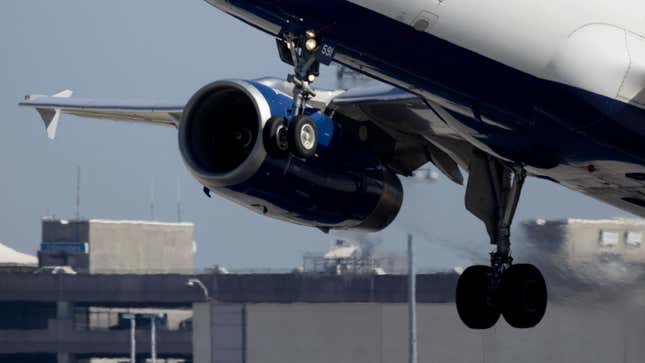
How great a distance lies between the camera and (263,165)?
2409 centimetres

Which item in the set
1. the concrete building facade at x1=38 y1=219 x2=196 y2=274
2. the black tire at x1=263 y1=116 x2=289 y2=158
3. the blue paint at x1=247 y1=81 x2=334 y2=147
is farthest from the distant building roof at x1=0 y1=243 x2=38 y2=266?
the black tire at x1=263 y1=116 x2=289 y2=158


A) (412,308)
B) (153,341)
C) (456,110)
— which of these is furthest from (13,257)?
(456,110)

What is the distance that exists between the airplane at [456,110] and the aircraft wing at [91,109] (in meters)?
3.48

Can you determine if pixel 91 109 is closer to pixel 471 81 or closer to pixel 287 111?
pixel 287 111

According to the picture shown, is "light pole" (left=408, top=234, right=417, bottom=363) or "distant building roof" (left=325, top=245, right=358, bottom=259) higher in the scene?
"distant building roof" (left=325, top=245, right=358, bottom=259)

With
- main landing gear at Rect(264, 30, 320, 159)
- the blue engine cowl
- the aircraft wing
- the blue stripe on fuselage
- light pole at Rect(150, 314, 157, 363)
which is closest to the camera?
the blue stripe on fuselage

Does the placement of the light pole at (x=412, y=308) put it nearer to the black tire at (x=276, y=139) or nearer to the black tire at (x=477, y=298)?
the black tire at (x=477, y=298)

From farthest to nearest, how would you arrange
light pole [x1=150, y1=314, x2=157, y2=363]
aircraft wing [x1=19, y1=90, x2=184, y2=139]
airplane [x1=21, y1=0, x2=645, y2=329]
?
light pole [x1=150, y1=314, x2=157, y2=363] → aircraft wing [x1=19, y1=90, x2=184, y2=139] → airplane [x1=21, y1=0, x2=645, y2=329]

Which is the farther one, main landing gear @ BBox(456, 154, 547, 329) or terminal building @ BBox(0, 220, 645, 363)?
terminal building @ BBox(0, 220, 645, 363)

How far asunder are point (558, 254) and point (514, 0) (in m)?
9.61

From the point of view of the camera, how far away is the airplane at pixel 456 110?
68.6 feet

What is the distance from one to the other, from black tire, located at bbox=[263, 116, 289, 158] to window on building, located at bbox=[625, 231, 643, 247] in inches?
380

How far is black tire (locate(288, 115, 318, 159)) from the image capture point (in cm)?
2097

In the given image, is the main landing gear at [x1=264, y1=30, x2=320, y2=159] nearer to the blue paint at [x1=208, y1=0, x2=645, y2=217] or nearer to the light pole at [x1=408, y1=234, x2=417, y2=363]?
the blue paint at [x1=208, y1=0, x2=645, y2=217]
